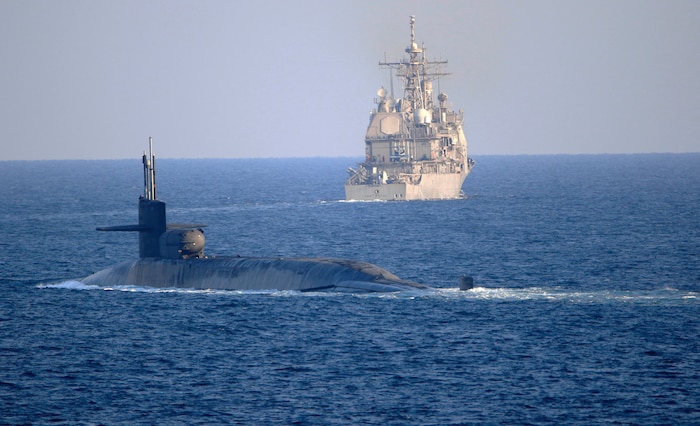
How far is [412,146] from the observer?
144500 millimetres

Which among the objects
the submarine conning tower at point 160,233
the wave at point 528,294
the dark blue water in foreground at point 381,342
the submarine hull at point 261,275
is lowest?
the dark blue water in foreground at point 381,342

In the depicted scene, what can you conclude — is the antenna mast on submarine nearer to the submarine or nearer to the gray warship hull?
the submarine

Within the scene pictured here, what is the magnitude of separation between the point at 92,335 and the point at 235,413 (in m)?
14.1

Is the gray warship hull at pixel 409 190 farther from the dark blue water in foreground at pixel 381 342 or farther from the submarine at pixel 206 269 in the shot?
the submarine at pixel 206 269

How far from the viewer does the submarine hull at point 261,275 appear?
52.4 metres

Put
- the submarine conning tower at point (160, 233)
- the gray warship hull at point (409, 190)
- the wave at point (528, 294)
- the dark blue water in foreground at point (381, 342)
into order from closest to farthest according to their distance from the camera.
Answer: the dark blue water in foreground at point (381, 342) → the wave at point (528, 294) → the submarine conning tower at point (160, 233) → the gray warship hull at point (409, 190)

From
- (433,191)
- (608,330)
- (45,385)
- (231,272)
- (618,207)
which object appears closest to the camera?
(45,385)

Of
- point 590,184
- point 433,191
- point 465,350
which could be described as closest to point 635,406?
point 465,350

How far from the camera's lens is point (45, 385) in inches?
1486

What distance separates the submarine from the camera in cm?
5275

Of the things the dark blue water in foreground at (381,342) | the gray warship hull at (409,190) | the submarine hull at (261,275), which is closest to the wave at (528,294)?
the dark blue water in foreground at (381,342)

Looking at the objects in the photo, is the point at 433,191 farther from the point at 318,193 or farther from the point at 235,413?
the point at 235,413

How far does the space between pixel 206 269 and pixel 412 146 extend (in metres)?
91.2

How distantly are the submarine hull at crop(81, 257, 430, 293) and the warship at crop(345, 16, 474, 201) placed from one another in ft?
277
